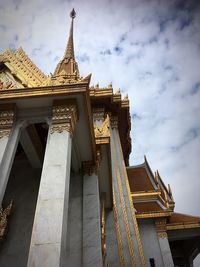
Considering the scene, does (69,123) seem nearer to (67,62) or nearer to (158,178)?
(67,62)

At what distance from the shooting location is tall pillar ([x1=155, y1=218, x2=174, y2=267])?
10094 mm

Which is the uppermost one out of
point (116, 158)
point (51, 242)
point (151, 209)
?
point (116, 158)

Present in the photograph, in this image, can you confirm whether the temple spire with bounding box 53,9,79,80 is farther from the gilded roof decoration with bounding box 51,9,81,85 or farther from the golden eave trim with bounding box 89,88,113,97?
the golden eave trim with bounding box 89,88,113,97

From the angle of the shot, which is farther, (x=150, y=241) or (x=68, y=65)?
(x=150, y=241)

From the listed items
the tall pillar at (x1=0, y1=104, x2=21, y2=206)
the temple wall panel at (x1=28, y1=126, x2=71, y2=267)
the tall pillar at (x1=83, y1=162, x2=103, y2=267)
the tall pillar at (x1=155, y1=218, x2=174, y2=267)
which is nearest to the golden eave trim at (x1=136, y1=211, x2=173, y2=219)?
the tall pillar at (x1=155, y1=218, x2=174, y2=267)

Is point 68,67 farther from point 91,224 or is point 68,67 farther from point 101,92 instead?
point 101,92

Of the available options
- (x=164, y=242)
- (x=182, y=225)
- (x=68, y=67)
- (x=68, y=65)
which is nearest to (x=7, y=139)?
(x=68, y=67)

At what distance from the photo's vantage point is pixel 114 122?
45.3ft

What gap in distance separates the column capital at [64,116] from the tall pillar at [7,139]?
842 millimetres

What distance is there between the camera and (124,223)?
9195 millimetres

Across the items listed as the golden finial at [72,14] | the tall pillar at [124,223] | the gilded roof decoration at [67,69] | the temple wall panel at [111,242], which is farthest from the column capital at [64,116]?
the golden finial at [72,14]

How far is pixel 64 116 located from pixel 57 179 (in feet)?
4.76

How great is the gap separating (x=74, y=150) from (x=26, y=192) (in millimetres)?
1786

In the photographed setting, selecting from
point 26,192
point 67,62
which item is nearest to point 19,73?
point 67,62
